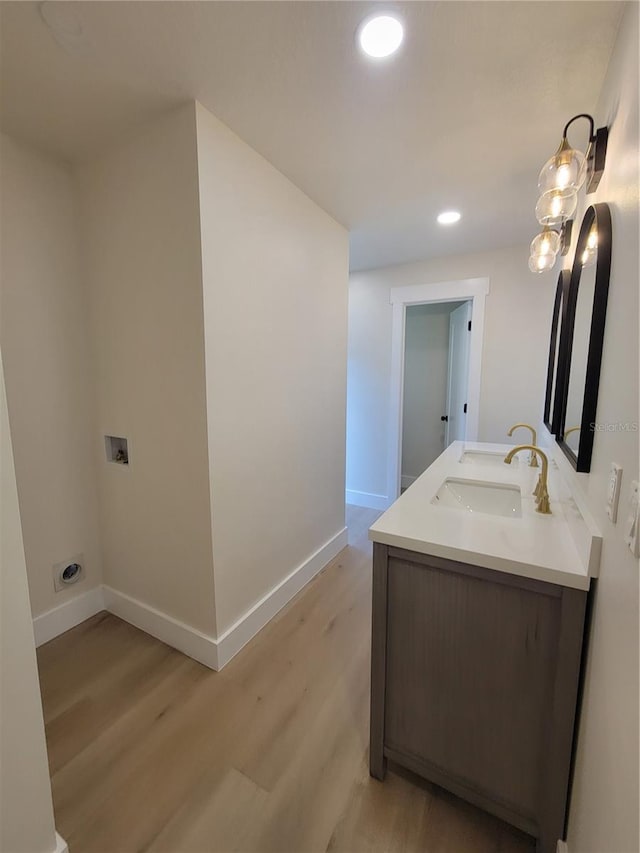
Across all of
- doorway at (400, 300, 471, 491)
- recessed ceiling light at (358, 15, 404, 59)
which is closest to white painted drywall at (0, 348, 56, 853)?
recessed ceiling light at (358, 15, 404, 59)

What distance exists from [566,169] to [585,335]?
548 millimetres

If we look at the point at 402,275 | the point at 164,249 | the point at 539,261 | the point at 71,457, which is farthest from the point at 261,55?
the point at 402,275

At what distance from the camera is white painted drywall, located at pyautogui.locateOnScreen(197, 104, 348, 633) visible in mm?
1601

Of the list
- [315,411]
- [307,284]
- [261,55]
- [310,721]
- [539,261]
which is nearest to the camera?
[261,55]

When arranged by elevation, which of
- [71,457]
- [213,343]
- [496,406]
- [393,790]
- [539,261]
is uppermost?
[539,261]

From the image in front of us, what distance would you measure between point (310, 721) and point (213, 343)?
164 cm

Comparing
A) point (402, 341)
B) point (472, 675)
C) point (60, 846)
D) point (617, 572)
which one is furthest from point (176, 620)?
point (402, 341)

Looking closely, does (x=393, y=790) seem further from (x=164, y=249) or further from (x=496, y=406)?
(x=496, y=406)

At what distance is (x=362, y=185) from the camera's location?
2.03m

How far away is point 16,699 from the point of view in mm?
903

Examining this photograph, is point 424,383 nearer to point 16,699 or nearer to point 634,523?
point 634,523

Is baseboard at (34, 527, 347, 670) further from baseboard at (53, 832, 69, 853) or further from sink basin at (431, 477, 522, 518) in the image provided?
sink basin at (431, 477, 522, 518)

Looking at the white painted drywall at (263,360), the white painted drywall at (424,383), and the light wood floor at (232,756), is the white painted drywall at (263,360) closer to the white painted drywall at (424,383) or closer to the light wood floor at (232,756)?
the light wood floor at (232,756)

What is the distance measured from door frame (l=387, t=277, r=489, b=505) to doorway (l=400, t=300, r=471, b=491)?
0.60m
